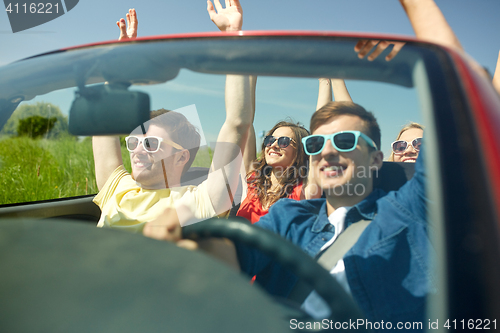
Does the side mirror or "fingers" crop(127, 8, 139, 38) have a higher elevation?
"fingers" crop(127, 8, 139, 38)

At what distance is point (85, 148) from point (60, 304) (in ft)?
4.89

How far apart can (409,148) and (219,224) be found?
2.06ft

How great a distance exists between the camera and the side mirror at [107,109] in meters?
1.21

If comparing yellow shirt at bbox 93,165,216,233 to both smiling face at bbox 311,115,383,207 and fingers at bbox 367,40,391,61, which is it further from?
fingers at bbox 367,40,391,61

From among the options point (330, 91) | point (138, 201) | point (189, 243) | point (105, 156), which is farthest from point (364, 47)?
point (105, 156)

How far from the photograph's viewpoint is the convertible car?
0.71m

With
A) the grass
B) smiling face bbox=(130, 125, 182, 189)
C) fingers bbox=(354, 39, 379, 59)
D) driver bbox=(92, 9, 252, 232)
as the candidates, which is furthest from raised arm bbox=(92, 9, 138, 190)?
fingers bbox=(354, 39, 379, 59)

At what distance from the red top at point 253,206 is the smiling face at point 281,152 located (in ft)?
0.53

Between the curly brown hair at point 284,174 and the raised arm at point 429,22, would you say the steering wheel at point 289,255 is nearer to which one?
the curly brown hair at point 284,174

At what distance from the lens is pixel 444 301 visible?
0.81 meters

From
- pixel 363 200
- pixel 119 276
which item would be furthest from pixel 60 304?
pixel 363 200

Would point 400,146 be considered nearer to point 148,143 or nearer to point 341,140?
point 341,140

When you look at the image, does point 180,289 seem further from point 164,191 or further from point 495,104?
point 164,191

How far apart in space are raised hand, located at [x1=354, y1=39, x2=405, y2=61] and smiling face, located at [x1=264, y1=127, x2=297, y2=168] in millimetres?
404
